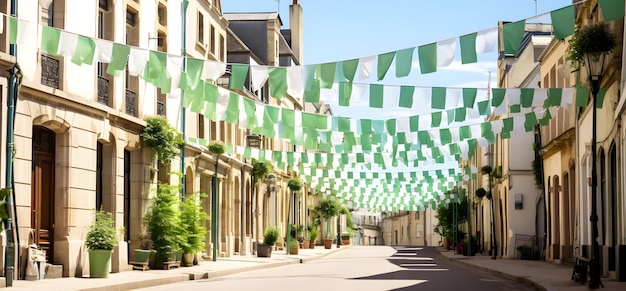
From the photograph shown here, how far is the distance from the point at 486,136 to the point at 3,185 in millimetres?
15172

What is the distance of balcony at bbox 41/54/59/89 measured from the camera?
22956 millimetres

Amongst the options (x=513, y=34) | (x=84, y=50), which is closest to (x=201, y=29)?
(x=84, y=50)

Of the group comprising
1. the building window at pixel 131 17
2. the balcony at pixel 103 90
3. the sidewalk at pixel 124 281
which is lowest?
the sidewalk at pixel 124 281

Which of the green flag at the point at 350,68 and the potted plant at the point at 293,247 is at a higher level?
the green flag at the point at 350,68

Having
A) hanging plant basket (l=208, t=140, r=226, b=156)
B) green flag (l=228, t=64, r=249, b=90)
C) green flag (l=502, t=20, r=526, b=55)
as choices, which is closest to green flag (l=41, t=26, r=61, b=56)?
green flag (l=228, t=64, r=249, b=90)

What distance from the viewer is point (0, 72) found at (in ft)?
66.8

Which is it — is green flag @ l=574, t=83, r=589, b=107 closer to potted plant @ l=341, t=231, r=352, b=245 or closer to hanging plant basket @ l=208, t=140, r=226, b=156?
hanging plant basket @ l=208, t=140, r=226, b=156

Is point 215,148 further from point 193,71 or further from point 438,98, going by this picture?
point 193,71

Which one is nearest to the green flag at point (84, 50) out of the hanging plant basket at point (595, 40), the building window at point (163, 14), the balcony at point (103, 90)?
the balcony at point (103, 90)

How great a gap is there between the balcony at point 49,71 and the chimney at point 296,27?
4446 centimetres

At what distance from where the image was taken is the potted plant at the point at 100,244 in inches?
931

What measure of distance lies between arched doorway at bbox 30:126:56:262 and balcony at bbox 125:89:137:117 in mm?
4652

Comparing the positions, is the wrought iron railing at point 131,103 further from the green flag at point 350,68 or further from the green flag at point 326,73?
the green flag at point 350,68

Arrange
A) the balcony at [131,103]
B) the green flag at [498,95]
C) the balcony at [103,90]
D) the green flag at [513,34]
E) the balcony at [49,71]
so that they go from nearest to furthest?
the green flag at [513,34]
the balcony at [49,71]
the green flag at [498,95]
the balcony at [103,90]
the balcony at [131,103]
